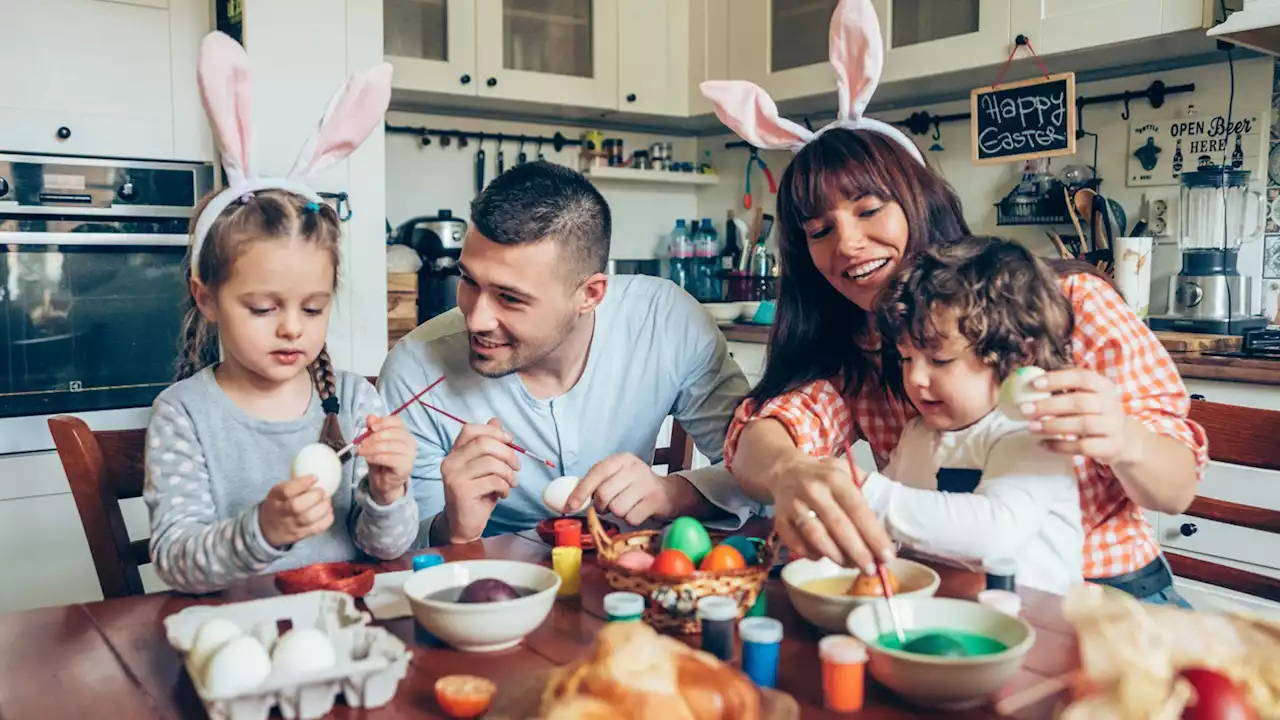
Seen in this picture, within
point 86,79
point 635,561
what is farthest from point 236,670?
point 86,79

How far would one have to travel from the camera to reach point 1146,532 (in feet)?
4.67

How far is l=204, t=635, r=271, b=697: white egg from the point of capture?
2.70ft

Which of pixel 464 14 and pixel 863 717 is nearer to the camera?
pixel 863 717

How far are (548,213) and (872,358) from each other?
0.57 meters

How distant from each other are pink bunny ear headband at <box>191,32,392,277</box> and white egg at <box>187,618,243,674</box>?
65 cm

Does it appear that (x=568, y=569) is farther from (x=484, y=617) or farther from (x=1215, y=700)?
(x=1215, y=700)

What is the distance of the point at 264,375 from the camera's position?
4.74ft

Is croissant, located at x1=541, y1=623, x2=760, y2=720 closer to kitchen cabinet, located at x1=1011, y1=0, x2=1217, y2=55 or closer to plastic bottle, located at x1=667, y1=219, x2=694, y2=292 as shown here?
kitchen cabinet, located at x1=1011, y1=0, x2=1217, y2=55

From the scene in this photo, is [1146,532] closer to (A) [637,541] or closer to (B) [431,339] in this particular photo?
(A) [637,541]

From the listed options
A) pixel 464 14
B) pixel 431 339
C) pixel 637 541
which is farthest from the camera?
pixel 464 14

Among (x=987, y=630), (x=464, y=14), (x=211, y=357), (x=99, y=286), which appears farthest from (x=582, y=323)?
(x=464, y=14)

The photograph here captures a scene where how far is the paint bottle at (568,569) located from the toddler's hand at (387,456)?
0.24 metres

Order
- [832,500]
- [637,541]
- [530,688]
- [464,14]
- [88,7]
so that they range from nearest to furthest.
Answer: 1. [530,688]
2. [832,500]
3. [637,541]
4. [88,7]
5. [464,14]

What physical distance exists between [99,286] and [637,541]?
1991 millimetres
